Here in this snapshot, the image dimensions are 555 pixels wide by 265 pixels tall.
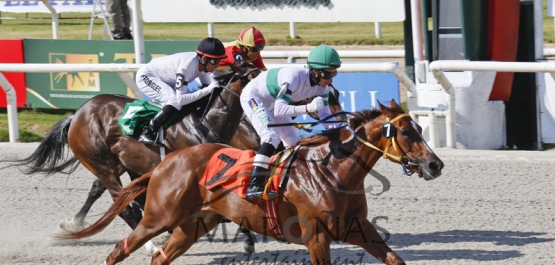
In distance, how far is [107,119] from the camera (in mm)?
7004

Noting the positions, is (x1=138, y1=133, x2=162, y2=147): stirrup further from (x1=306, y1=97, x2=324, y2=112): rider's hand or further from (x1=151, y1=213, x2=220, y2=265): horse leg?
(x1=306, y1=97, x2=324, y2=112): rider's hand

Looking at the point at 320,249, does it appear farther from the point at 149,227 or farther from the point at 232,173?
the point at 149,227

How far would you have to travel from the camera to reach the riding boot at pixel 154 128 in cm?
669

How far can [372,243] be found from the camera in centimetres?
523

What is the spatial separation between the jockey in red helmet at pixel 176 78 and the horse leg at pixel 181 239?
1256 millimetres

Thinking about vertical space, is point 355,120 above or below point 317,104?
below

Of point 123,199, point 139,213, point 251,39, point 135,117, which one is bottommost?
point 139,213

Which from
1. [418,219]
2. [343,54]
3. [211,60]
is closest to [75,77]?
[343,54]

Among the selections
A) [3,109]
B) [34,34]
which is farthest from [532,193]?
[34,34]

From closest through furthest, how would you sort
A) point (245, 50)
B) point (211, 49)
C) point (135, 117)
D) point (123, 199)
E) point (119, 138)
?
point (123, 199) < point (211, 49) < point (135, 117) < point (119, 138) < point (245, 50)

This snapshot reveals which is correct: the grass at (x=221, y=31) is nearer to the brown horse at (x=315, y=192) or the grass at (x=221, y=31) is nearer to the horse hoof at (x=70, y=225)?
the horse hoof at (x=70, y=225)

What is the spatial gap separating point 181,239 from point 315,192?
0.97m

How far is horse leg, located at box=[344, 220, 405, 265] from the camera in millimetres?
5152

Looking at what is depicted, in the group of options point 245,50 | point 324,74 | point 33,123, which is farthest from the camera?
point 33,123
